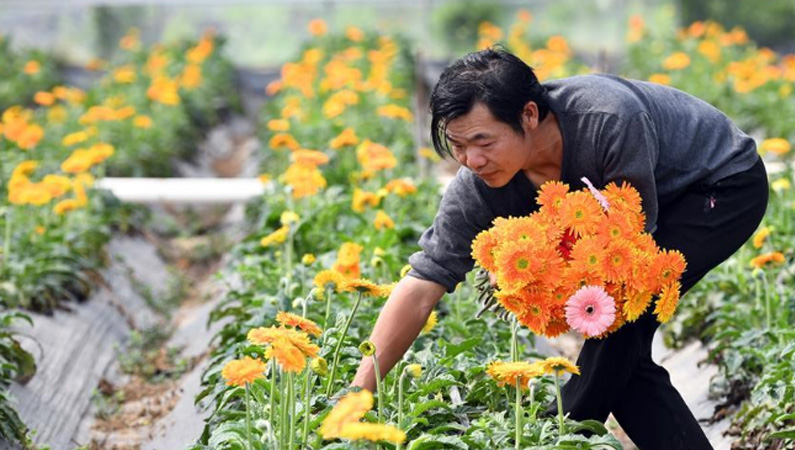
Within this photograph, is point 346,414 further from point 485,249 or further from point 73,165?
point 73,165

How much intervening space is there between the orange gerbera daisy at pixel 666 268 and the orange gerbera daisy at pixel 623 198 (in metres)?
0.13

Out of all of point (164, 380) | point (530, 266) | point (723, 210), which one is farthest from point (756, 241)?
point (164, 380)

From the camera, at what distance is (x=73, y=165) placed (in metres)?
6.39

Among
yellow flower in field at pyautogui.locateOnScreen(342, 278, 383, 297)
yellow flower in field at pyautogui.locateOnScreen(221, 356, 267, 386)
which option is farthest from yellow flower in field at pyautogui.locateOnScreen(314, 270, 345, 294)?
yellow flower in field at pyautogui.locateOnScreen(221, 356, 267, 386)

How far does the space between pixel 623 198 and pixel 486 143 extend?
360mm

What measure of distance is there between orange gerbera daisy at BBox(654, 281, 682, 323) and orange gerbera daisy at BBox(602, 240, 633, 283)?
0.44 feet

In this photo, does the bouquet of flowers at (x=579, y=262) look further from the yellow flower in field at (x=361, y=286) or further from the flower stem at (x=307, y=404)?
the flower stem at (x=307, y=404)

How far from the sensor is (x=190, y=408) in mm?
4766

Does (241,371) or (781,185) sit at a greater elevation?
(781,185)

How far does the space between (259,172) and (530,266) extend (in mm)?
6178

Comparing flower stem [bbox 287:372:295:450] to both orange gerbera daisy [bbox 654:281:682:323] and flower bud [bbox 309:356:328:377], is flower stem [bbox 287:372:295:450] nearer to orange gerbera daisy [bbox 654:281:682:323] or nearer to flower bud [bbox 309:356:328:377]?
flower bud [bbox 309:356:328:377]

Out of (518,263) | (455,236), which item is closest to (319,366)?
(455,236)

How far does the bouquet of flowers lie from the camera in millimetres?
3215

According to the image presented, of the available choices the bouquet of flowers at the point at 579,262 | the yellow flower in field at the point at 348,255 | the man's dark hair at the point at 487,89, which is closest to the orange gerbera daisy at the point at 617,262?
the bouquet of flowers at the point at 579,262
